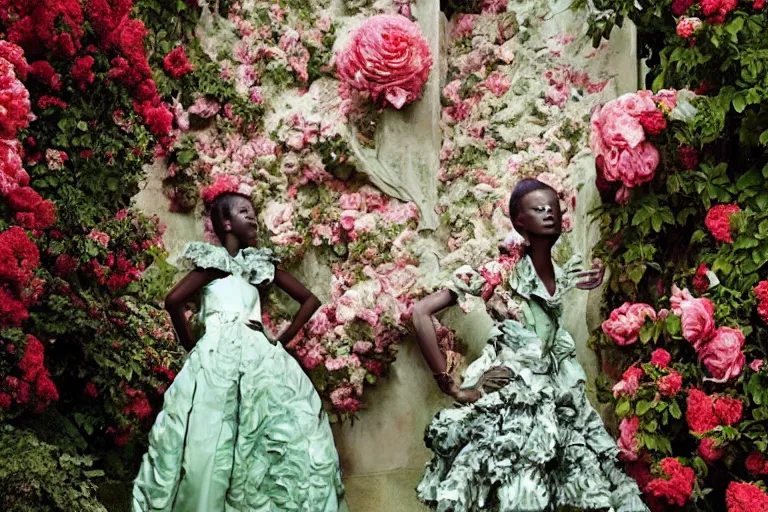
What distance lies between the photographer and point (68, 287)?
222 inches

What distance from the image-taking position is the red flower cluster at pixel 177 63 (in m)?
6.32

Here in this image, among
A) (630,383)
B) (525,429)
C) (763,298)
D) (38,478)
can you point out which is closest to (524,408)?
(525,429)

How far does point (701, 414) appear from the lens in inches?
213

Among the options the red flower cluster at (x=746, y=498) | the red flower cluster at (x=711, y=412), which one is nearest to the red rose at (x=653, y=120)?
the red flower cluster at (x=711, y=412)

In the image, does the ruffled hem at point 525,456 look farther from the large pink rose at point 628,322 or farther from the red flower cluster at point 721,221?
the red flower cluster at point 721,221

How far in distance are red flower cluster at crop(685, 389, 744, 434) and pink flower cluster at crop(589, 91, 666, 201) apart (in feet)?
3.10

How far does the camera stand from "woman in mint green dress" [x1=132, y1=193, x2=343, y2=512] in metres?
5.46

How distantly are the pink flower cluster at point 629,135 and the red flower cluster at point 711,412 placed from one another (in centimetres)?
94

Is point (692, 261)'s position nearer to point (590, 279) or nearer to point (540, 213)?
point (590, 279)

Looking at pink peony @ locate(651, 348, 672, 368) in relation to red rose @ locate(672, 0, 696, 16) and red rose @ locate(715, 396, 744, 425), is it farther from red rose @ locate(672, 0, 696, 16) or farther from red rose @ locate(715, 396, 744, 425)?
red rose @ locate(672, 0, 696, 16)

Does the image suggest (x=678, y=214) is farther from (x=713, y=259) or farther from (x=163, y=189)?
(x=163, y=189)

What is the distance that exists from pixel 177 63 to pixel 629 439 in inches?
103

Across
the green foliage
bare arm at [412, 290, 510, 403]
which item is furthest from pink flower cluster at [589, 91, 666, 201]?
the green foliage

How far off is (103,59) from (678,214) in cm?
251
